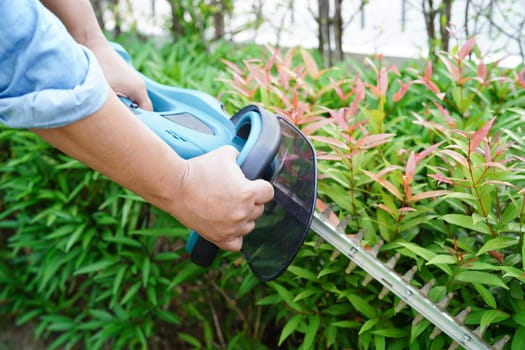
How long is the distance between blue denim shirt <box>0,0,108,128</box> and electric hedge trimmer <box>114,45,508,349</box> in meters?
0.32

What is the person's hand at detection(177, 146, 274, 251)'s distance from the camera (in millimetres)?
1232

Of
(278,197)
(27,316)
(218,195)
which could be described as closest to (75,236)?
(27,316)

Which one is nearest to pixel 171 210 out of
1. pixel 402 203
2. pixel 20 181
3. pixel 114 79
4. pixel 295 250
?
pixel 295 250

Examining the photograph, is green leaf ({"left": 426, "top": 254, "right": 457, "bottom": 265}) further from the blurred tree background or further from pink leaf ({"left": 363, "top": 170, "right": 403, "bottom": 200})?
the blurred tree background

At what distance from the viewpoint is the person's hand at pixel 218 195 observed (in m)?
1.23

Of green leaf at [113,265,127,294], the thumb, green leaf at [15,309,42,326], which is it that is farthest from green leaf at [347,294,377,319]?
green leaf at [15,309,42,326]

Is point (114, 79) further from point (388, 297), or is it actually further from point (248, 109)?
point (388, 297)

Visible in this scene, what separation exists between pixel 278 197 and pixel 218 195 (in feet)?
0.84

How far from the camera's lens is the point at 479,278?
4.52 ft

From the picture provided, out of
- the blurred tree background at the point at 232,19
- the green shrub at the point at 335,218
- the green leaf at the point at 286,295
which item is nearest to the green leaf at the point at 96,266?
the green shrub at the point at 335,218

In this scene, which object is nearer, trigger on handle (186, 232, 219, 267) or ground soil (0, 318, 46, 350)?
trigger on handle (186, 232, 219, 267)

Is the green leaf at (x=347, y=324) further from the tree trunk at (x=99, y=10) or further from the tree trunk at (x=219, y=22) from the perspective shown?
the tree trunk at (x=99, y=10)

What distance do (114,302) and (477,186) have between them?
1.42 metres

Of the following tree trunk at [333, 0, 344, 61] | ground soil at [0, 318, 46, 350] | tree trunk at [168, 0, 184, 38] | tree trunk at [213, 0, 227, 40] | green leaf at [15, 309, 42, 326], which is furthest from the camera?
tree trunk at [213, 0, 227, 40]
